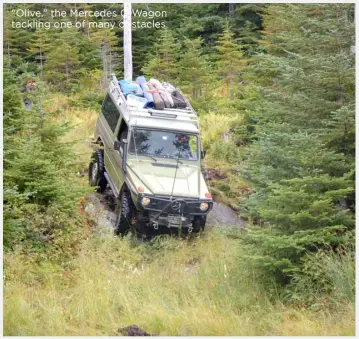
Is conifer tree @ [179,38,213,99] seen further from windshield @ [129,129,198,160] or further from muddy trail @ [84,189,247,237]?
windshield @ [129,129,198,160]

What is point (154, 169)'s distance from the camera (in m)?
11.4

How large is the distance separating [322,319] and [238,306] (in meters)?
1.16

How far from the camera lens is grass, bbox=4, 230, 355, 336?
248 inches

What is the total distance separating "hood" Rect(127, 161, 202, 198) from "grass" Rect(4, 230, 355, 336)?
1.57m

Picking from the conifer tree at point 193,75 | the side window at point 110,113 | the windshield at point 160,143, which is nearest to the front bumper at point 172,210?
the windshield at point 160,143

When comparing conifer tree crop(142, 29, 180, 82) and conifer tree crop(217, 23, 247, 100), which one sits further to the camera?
conifer tree crop(217, 23, 247, 100)

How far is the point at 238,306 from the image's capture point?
7027mm

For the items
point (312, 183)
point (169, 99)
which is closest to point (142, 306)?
point (312, 183)

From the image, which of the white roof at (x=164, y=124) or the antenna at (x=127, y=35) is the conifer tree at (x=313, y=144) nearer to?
the white roof at (x=164, y=124)

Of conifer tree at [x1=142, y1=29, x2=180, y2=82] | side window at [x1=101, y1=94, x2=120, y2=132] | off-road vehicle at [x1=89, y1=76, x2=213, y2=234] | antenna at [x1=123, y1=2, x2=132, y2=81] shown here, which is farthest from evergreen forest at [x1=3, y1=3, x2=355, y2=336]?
conifer tree at [x1=142, y1=29, x2=180, y2=82]

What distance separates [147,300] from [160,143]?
499cm

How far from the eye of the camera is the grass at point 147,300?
248 inches

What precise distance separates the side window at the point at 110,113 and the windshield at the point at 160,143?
129cm

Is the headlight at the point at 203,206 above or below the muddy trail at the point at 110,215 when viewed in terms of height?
above
